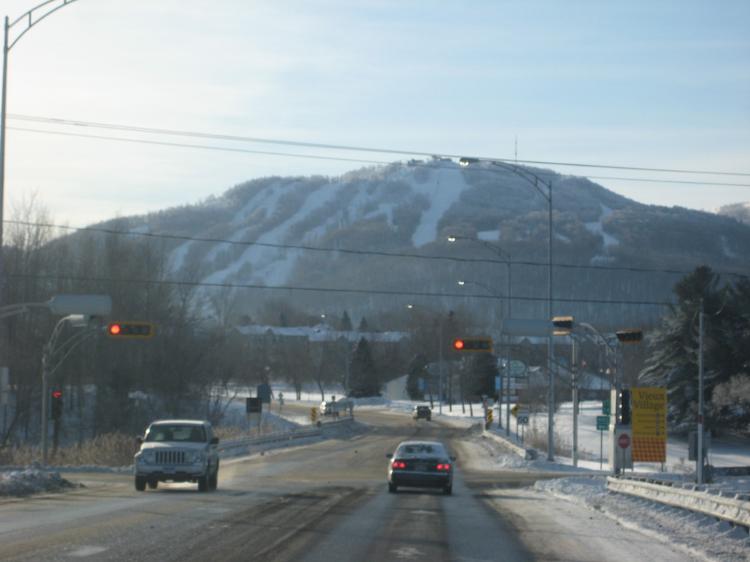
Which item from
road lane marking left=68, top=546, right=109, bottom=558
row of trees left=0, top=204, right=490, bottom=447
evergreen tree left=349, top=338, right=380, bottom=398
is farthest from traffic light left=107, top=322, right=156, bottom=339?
evergreen tree left=349, top=338, right=380, bottom=398

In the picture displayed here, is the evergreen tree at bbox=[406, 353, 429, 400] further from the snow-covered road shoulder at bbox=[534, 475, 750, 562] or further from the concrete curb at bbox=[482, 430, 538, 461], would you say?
the snow-covered road shoulder at bbox=[534, 475, 750, 562]

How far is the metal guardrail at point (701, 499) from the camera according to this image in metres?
18.1

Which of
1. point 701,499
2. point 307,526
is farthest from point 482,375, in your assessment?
point 307,526

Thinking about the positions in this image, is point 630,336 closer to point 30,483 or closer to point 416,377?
point 30,483

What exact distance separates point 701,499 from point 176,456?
1396cm

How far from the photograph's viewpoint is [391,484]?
30406 mm

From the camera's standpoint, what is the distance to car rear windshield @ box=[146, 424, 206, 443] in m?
29.6

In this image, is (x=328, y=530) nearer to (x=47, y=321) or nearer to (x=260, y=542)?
(x=260, y=542)

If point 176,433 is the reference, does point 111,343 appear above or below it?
above

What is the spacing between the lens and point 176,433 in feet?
98.0

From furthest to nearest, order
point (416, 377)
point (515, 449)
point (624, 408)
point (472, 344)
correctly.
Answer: point (416, 377), point (515, 449), point (472, 344), point (624, 408)

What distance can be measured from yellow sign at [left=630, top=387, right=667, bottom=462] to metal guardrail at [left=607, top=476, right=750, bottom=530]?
2156 centimetres

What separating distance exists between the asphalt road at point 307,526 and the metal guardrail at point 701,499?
1.48 m

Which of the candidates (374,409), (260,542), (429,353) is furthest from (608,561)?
(429,353)
